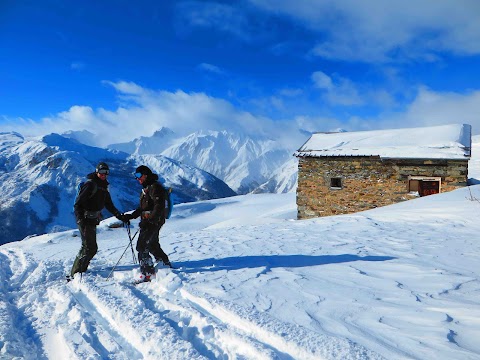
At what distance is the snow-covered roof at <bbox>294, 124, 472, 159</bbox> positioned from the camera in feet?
49.1

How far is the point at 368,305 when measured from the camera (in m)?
3.99

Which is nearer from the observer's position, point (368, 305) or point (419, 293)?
point (368, 305)

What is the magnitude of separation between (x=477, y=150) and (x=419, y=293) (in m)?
39.5

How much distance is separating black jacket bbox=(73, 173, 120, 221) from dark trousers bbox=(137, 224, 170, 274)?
686 mm

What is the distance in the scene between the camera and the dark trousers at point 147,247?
5121 mm

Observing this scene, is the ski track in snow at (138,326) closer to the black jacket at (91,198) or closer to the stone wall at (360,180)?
the black jacket at (91,198)

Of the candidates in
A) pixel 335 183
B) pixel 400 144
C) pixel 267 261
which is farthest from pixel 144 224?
pixel 400 144

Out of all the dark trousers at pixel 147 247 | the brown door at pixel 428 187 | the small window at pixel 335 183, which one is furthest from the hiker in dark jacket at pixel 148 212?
the brown door at pixel 428 187

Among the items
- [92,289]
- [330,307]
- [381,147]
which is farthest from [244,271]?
[381,147]

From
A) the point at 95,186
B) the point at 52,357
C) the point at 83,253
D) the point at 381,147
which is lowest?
the point at 52,357

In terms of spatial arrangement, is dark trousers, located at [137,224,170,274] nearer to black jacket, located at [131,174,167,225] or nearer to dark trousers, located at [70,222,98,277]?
black jacket, located at [131,174,167,225]

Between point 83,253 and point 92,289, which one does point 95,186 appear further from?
point 92,289

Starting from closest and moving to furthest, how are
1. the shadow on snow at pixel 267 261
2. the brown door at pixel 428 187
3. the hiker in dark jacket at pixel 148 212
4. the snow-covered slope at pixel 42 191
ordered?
the hiker in dark jacket at pixel 148 212 → the shadow on snow at pixel 267 261 → the brown door at pixel 428 187 → the snow-covered slope at pixel 42 191

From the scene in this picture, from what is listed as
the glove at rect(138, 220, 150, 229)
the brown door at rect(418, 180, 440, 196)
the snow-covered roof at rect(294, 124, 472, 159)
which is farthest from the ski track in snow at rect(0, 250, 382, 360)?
the brown door at rect(418, 180, 440, 196)
